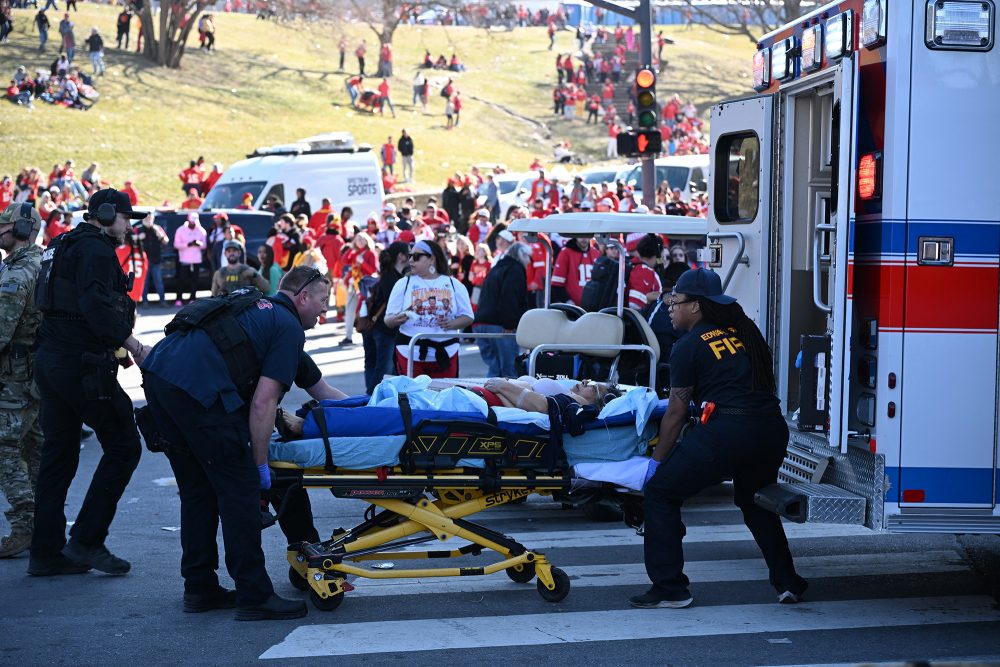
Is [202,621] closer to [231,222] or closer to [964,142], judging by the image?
[964,142]

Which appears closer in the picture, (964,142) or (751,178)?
(964,142)

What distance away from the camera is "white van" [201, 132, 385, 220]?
29.7 m

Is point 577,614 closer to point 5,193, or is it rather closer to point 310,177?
point 310,177

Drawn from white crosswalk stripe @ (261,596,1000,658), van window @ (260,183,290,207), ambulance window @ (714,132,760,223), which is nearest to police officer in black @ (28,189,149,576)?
white crosswalk stripe @ (261,596,1000,658)

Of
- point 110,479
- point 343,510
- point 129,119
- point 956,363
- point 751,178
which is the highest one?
point 129,119

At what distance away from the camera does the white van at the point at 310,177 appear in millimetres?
29688

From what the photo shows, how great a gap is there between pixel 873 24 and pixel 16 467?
5.61 meters

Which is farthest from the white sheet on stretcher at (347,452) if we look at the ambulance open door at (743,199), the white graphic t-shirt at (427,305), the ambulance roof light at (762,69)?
the white graphic t-shirt at (427,305)

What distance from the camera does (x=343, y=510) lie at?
953 centimetres

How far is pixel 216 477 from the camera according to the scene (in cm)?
641

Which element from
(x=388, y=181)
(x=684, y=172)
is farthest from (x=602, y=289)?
(x=388, y=181)

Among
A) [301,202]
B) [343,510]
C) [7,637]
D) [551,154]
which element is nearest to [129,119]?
[551,154]

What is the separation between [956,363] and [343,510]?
15.8 feet

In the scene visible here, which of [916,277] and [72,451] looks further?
[72,451]
